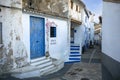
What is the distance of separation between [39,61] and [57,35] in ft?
11.8

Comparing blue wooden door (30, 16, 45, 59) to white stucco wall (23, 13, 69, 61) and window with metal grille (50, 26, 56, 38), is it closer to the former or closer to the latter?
white stucco wall (23, 13, 69, 61)

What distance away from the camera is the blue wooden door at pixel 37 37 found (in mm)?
12477

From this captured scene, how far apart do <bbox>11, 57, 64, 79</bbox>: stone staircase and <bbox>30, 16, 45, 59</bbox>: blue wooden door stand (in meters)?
0.48

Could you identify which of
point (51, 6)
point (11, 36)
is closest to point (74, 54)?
point (51, 6)

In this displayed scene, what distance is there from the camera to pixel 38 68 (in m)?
11.2

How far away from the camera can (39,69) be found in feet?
37.1

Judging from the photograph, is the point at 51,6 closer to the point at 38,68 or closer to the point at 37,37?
the point at 37,37

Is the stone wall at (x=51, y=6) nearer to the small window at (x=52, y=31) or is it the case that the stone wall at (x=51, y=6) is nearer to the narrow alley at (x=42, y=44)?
the narrow alley at (x=42, y=44)

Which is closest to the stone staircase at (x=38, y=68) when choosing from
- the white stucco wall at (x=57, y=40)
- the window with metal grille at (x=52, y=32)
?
the white stucco wall at (x=57, y=40)

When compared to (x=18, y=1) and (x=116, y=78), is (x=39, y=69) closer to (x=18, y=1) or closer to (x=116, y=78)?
(x=18, y=1)

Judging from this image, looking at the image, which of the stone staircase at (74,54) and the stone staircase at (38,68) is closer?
the stone staircase at (38,68)

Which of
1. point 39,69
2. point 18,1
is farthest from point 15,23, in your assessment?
point 39,69

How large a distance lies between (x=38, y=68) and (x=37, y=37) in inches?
103

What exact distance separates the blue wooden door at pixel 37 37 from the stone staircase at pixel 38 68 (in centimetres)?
48
